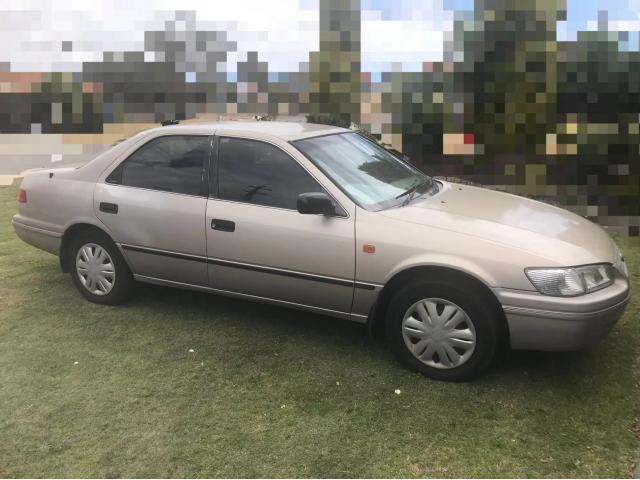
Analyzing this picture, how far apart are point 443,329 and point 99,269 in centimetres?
298

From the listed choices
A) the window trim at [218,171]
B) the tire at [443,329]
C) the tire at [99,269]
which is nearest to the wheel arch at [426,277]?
the tire at [443,329]

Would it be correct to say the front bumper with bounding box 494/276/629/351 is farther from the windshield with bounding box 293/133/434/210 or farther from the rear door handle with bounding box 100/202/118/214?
the rear door handle with bounding box 100/202/118/214

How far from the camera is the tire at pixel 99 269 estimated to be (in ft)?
15.8

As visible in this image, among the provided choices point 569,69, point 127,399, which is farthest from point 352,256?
point 569,69

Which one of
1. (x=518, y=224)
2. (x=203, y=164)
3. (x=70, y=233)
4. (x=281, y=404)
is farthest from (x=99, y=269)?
(x=518, y=224)

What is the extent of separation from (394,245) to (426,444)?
3.97ft

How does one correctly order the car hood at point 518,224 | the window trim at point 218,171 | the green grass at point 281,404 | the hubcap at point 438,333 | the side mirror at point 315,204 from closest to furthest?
the green grass at point 281,404
the car hood at point 518,224
the hubcap at point 438,333
the side mirror at point 315,204
the window trim at point 218,171

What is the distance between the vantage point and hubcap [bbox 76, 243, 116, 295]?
487 cm

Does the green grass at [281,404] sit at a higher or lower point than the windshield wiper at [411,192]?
lower

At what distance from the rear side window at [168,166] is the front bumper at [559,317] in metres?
2.38

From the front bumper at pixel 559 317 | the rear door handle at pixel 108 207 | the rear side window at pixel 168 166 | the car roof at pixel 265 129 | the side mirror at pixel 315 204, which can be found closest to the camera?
the front bumper at pixel 559 317

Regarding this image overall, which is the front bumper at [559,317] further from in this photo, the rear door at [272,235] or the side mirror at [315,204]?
the side mirror at [315,204]

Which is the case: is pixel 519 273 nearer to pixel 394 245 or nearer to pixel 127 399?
pixel 394 245

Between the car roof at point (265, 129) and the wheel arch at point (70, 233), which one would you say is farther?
the wheel arch at point (70, 233)
